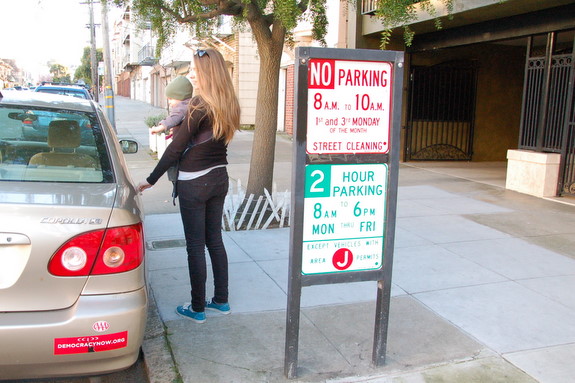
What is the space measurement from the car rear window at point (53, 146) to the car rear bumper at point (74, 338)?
2.89 feet

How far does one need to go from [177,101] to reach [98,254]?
5.38 feet

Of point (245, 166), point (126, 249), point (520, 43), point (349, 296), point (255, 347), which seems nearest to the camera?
point (126, 249)

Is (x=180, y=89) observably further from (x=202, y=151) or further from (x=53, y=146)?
(x=53, y=146)

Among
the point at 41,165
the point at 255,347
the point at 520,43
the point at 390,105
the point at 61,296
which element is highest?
the point at 520,43

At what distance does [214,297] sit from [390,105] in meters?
2.06

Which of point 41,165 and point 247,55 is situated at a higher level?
point 247,55

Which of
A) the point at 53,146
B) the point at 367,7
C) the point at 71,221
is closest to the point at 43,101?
the point at 53,146

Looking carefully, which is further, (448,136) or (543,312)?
(448,136)

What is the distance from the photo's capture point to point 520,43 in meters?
13.5

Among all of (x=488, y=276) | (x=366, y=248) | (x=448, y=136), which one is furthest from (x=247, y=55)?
(x=366, y=248)

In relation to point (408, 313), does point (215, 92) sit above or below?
above

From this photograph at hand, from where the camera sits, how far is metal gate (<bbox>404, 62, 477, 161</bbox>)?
533 inches

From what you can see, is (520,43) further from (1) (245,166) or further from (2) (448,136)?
(1) (245,166)

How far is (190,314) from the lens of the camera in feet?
13.5
